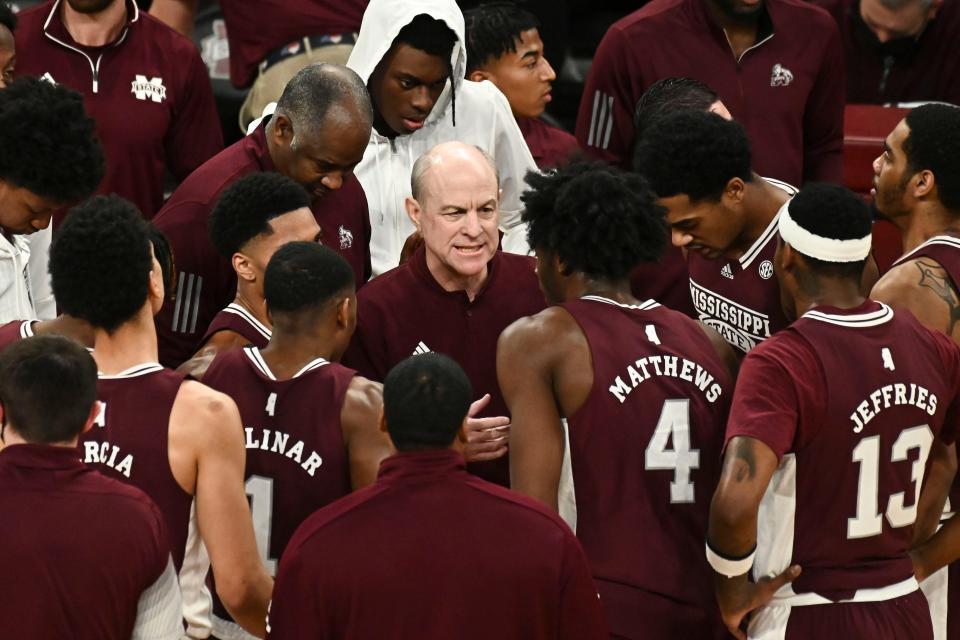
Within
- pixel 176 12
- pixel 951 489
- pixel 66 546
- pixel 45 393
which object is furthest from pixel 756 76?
pixel 66 546

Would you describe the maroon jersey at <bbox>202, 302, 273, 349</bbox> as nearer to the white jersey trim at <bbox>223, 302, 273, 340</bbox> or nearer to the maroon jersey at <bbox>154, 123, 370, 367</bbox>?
the white jersey trim at <bbox>223, 302, 273, 340</bbox>

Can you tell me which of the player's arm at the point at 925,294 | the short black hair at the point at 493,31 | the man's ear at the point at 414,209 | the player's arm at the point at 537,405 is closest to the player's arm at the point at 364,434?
the player's arm at the point at 537,405

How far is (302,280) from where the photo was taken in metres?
3.69

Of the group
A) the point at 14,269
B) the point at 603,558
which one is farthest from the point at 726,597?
the point at 14,269

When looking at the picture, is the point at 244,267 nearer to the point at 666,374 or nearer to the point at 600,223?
the point at 600,223

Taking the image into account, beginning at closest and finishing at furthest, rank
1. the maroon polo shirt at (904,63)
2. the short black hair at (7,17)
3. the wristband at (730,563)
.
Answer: the wristband at (730,563)
the short black hair at (7,17)
the maroon polo shirt at (904,63)

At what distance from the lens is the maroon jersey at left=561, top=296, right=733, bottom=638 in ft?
12.0

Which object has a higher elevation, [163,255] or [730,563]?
[163,255]

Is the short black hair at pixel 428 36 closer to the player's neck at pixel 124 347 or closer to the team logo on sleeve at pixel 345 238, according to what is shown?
the team logo on sleeve at pixel 345 238

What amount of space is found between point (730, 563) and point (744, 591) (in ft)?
0.41

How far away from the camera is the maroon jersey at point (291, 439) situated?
3.61 metres

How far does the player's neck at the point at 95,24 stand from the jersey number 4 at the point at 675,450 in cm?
327

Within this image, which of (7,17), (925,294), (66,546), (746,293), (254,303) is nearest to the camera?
(66,546)

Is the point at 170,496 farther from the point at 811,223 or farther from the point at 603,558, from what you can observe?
the point at 811,223
